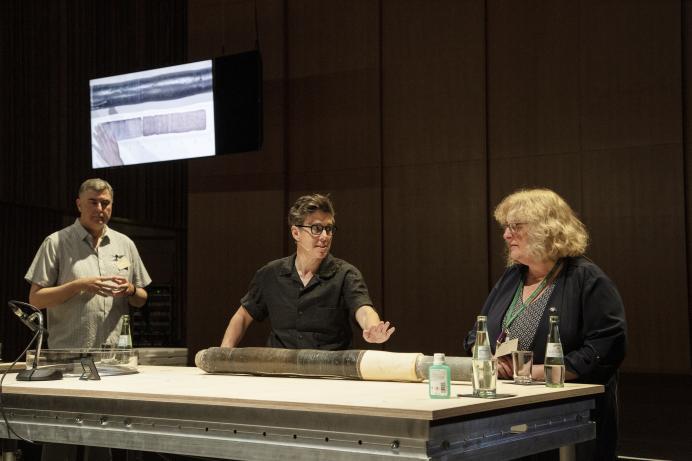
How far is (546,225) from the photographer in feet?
9.16

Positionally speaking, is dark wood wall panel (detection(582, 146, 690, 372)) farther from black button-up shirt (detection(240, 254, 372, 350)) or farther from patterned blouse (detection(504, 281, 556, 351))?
patterned blouse (detection(504, 281, 556, 351))

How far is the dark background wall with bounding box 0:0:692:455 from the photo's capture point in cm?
523


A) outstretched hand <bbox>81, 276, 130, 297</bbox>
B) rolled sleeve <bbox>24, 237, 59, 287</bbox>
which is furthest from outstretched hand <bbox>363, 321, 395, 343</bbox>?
rolled sleeve <bbox>24, 237, 59, 287</bbox>

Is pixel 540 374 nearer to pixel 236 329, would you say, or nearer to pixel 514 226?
pixel 514 226

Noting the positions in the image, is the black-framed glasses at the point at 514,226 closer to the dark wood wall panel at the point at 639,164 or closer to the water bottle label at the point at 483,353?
the water bottle label at the point at 483,353

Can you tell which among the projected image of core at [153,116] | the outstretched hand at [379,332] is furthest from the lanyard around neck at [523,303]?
the projected image of core at [153,116]

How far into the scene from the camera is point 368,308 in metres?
3.27

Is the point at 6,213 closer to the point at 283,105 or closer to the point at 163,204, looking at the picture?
the point at 163,204

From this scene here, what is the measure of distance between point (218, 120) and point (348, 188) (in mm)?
1127

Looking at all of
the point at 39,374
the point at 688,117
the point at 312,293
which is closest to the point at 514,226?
the point at 312,293

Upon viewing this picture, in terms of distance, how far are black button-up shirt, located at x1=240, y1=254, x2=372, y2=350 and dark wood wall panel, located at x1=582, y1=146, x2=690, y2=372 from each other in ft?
8.53

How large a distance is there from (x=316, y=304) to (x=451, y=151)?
288 cm

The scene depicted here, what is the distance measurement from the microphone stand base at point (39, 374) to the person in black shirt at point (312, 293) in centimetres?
92

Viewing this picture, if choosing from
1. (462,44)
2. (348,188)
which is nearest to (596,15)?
(462,44)
